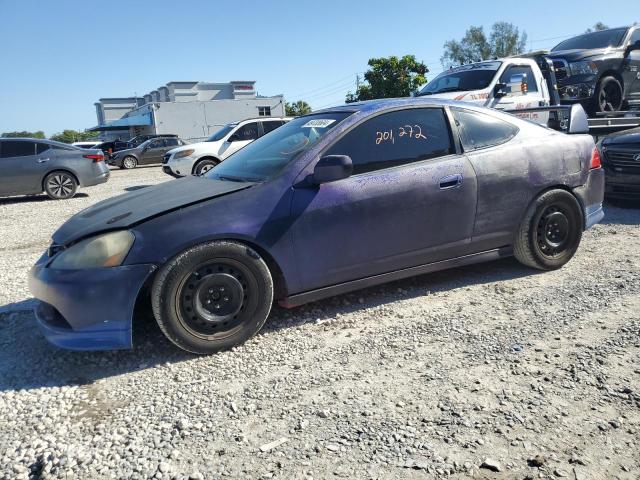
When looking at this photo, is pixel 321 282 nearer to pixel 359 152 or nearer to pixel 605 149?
pixel 359 152

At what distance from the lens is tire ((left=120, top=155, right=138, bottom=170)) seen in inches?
944

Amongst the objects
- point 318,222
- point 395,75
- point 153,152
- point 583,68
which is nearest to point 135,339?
point 318,222

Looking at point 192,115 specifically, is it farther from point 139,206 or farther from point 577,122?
point 139,206

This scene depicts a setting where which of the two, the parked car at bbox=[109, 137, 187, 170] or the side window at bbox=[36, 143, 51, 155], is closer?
the side window at bbox=[36, 143, 51, 155]

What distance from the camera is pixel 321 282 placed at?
3656mm

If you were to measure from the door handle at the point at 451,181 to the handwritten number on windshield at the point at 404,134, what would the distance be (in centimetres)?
37

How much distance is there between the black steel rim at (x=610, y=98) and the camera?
34.3ft

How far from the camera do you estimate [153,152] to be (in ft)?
80.8

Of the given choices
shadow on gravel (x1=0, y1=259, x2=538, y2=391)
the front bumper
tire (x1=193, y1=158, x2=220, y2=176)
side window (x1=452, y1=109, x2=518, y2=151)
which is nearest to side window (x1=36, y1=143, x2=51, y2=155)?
tire (x1=193, y1=158, x2=220, y2=176)

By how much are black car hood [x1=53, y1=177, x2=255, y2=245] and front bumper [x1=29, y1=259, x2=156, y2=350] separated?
32cm

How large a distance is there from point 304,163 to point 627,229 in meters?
4.57

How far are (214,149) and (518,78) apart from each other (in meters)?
7.46

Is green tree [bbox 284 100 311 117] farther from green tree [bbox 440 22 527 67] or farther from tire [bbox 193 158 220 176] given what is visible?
tire [bbox 193 158 220 176]

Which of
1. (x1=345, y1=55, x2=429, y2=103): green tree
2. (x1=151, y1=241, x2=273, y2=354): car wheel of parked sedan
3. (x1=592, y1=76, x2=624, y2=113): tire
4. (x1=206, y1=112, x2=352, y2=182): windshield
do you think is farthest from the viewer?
(x1=345, y1=55, x2=429, y2=103): green tree
